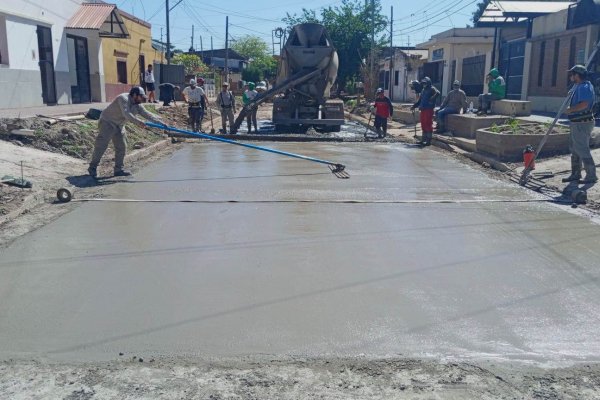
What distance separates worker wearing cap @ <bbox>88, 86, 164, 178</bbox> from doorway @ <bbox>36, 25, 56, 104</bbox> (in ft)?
33.7

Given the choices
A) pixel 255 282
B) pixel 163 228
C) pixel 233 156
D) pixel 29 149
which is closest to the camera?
pixel 255 282

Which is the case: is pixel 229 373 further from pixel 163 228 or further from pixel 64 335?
pixel 163 228

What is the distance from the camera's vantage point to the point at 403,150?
13.5 meters

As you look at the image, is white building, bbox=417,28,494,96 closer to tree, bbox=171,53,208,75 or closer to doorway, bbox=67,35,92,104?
doorway, bbox=67,35,92,104

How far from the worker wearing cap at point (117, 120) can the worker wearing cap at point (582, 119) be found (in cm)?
627

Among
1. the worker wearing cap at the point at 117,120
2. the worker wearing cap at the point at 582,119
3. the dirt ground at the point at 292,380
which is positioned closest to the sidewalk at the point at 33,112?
the worker wearing cap at the point at 117,120

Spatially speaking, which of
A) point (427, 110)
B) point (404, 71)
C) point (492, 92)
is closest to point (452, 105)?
point (492, 92)

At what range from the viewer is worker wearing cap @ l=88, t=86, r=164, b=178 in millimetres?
9062

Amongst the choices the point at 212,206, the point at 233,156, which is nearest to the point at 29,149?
the point at 233,156

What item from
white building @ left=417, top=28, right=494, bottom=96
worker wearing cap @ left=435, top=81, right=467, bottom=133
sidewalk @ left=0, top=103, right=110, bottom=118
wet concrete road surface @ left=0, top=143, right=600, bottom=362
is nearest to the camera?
wet concrete road surface @ left=0, top=143, right=600, bottom=362

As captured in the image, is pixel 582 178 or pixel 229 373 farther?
pixel 582 178

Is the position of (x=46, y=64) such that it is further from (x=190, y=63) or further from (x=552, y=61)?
(x=190, y=63)

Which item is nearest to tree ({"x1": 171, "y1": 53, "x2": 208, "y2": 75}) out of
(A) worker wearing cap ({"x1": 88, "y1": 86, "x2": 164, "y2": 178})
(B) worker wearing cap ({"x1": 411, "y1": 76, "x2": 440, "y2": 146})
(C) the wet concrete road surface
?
(B) worker wearing cap ({"x1": 411, "y1": 76, "x2": 440, "y2": 146})

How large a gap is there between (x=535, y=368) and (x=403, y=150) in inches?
414
